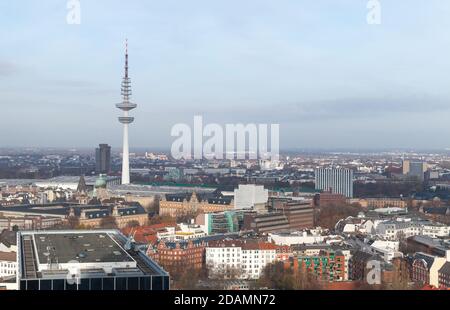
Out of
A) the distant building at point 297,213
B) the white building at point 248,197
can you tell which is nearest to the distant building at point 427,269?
the distant building at point 297,213

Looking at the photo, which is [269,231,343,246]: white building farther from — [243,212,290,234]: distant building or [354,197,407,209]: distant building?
[354,197,407,209]: distant building

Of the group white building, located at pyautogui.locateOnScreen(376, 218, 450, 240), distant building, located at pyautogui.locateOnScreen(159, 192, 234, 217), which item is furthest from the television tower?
white building, located at pyautogui.locateOnScreen(376, 218, 450, 240)

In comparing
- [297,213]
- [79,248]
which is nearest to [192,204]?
[297,213]

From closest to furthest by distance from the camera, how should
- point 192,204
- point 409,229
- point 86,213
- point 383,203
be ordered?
point 409,229 → point 86,213 → point 192,204 → point 383,203

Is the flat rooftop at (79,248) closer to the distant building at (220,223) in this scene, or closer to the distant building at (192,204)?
the distant building at (220,223)

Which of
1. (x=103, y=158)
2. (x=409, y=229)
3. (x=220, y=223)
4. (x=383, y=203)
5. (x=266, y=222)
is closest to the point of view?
(x=409, y=229)

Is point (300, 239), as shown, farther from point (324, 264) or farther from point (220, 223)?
point (220, 223)
